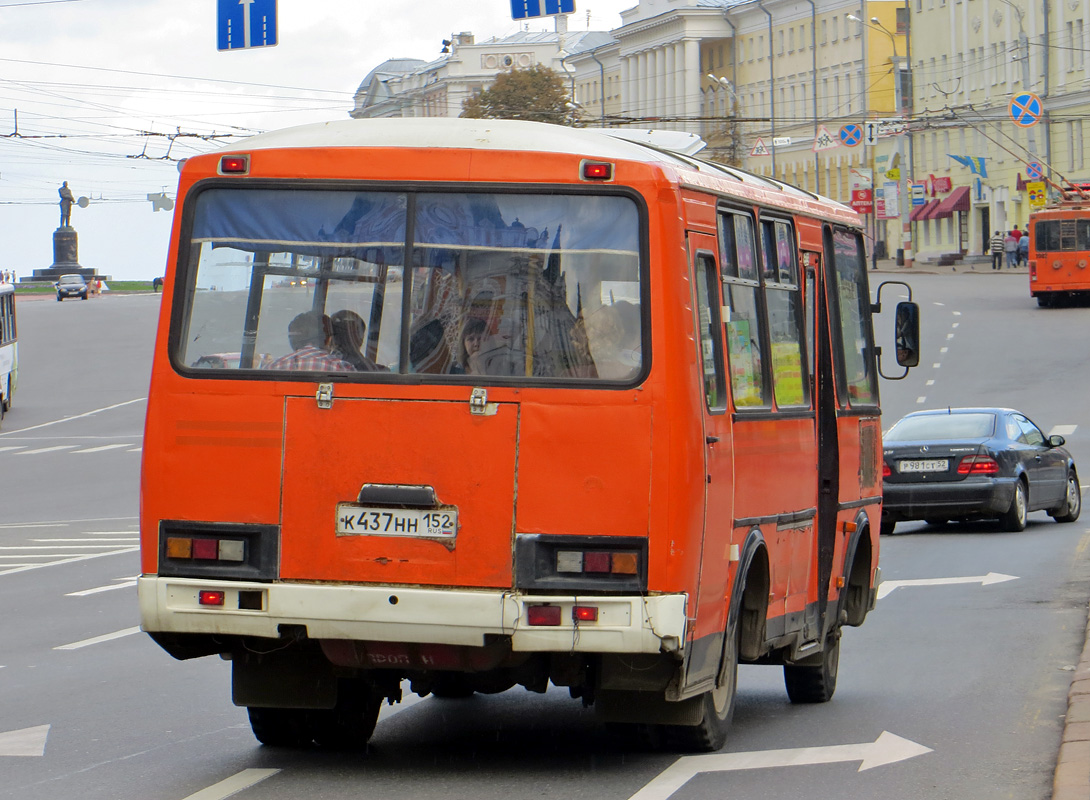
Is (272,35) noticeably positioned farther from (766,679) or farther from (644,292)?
(644,292)

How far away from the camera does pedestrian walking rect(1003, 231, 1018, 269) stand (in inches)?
3441

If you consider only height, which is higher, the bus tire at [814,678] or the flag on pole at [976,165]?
the flag on pole at [976,165]

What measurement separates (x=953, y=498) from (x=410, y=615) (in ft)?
49.4

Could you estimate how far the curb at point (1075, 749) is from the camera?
7.62m

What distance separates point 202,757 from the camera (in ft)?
28.3

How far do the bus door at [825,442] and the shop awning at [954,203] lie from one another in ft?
297

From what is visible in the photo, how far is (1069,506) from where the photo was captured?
23.8m

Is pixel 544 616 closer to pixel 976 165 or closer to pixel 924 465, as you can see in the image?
pixel 924 465

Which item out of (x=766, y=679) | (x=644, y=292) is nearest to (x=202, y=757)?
(x=644, y=292)

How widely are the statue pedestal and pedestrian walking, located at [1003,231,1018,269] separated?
187ft

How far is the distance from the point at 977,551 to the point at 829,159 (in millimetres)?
102834

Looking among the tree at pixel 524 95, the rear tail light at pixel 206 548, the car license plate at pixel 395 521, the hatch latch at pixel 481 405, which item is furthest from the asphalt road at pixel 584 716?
the tree at pixel 524 95

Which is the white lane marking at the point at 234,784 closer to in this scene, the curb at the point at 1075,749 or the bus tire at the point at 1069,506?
the curb at the point at 1075,749

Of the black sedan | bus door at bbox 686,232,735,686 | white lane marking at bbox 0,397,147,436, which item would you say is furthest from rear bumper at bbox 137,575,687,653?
white lane marking at bbox 0,397,147,436
